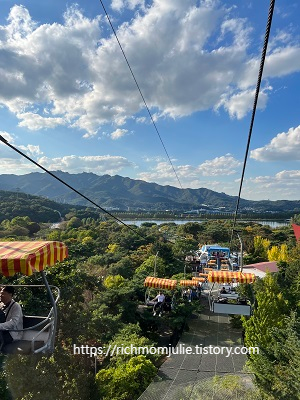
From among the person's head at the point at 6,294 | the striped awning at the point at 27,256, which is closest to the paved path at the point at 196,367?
the person's head at the point at 6,294

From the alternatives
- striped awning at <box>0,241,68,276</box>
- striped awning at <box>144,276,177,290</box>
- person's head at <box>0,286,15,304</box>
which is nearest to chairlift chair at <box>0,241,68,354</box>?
striped awning at <box>0,241,68,276</box>

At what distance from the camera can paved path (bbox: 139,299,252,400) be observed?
A: 31.4 ft

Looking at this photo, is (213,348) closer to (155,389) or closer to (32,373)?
(155,389)

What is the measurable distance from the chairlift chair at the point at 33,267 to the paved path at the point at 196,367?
6590mm

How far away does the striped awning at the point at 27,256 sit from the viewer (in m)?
3.42

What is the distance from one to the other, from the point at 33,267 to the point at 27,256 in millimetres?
156

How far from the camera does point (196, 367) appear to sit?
11.9 metres

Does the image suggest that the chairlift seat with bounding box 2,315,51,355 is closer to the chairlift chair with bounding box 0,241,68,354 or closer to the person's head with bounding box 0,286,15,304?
the chairlift chair with bounding box 0,241,68,354

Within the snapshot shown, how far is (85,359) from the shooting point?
1355 centimetres

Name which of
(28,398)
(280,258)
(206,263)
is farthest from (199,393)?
(280,258)

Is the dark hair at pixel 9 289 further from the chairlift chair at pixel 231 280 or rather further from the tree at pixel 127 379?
the tree at pixel 127 379

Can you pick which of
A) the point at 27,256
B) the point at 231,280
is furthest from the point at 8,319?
the point at 231,280

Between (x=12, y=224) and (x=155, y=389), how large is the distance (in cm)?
5580

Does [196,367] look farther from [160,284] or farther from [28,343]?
[28,343]
